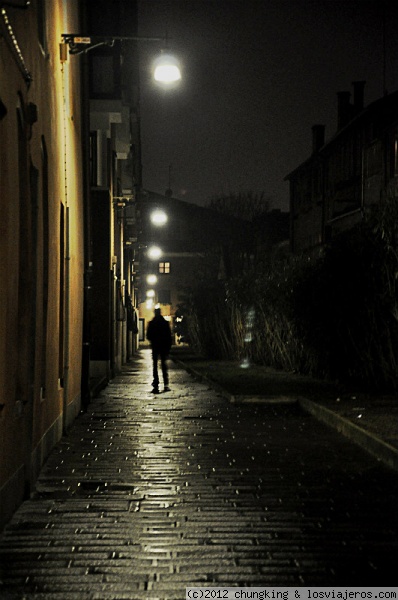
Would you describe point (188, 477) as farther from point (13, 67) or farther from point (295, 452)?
point (13, 67)

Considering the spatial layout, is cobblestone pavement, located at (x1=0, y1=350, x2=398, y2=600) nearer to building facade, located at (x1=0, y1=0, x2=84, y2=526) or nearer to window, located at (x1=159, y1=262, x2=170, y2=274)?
building facade, located at (x1=0, y1=0, x2=84, y2=526)

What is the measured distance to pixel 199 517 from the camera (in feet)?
24.1

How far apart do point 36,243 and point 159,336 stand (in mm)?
13187

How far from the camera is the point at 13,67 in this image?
767 centimetres

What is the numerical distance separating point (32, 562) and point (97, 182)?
2019cm

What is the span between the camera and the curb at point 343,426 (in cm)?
994

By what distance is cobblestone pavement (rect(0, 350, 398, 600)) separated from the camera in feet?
18.4

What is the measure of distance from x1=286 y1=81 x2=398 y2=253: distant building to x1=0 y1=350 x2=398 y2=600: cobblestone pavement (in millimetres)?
19459

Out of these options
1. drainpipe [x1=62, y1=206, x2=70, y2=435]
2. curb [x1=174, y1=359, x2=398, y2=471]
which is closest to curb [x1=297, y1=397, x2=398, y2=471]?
curb [x1=174, y1=359, x2=398, y2=471]

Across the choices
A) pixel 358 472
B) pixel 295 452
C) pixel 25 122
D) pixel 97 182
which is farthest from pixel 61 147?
pixel 97 182

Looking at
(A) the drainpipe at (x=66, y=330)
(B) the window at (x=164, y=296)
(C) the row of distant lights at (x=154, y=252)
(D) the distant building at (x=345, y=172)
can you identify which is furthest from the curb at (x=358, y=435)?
(B) the window at (x=164, y=296)

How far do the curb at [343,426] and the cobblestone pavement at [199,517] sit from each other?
15 centimetres

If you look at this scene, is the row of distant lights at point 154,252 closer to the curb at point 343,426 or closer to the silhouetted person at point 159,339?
the silhouetted person at point 159,339

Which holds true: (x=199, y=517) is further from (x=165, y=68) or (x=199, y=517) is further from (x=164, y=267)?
(x=164, y=267)
